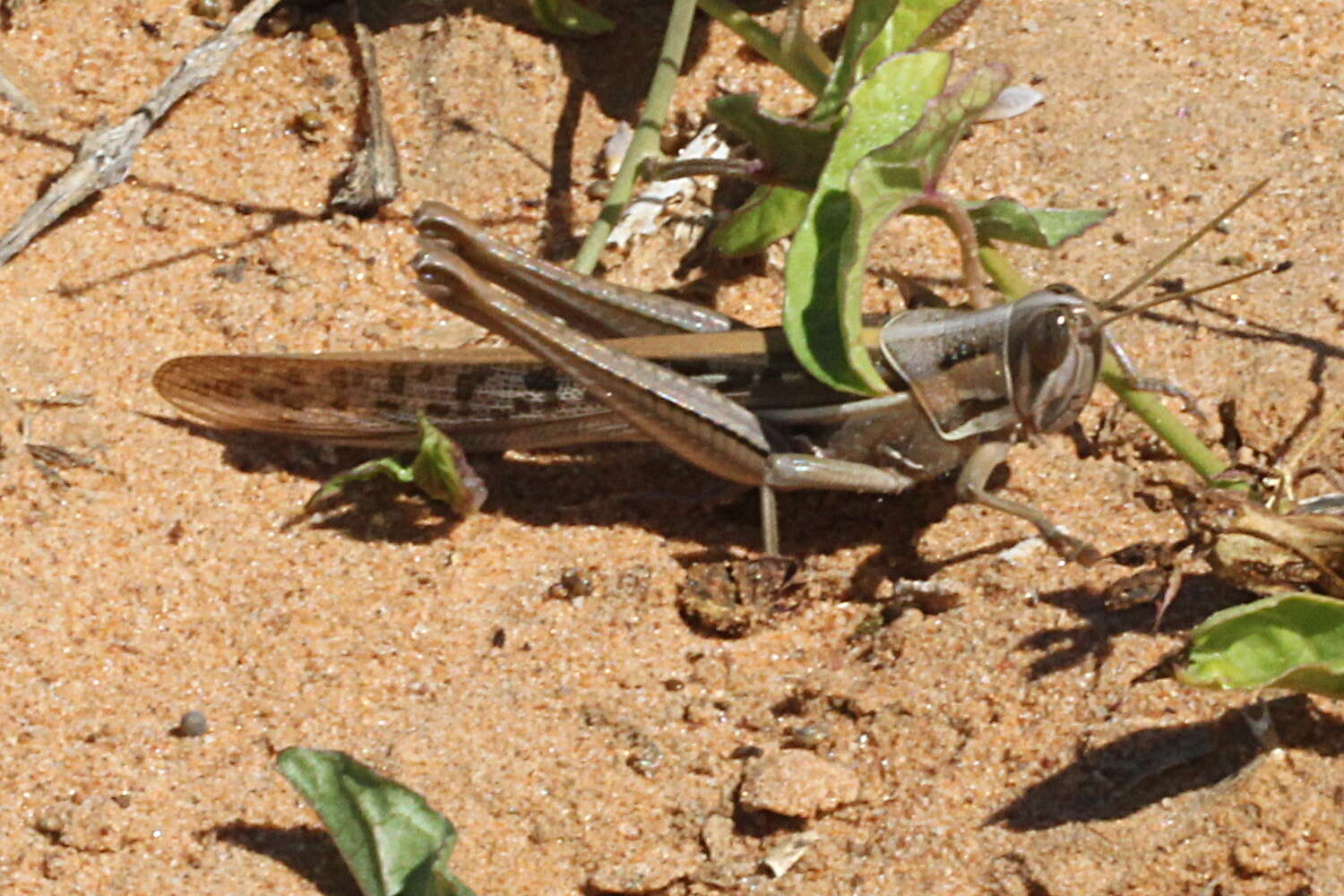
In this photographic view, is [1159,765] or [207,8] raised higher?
[207,8]

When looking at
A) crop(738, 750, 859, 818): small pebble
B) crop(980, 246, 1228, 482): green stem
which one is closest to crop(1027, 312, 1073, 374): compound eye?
crop(980, 246, 1228, 482): green stem

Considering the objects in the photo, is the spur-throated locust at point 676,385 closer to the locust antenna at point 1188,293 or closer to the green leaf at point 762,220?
the locust antenna at point 1188,293

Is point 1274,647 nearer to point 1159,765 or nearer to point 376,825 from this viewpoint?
point 1159,765

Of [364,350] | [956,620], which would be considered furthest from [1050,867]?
[364,350]

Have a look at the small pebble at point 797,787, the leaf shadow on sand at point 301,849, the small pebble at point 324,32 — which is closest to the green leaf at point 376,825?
the leaf shadow on sand at point 301,849

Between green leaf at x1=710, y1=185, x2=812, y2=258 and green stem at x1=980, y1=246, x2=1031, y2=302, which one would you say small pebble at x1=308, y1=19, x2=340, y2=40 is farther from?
green stem at x1=980, y1=246, x2=1031, y2=302

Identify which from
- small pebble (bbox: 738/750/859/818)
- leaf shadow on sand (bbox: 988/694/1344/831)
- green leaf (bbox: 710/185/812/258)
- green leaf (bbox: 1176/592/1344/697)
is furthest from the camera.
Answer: green leaf (bbox: 710/185/812/258)

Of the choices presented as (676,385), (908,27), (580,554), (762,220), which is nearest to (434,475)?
(580,554)
